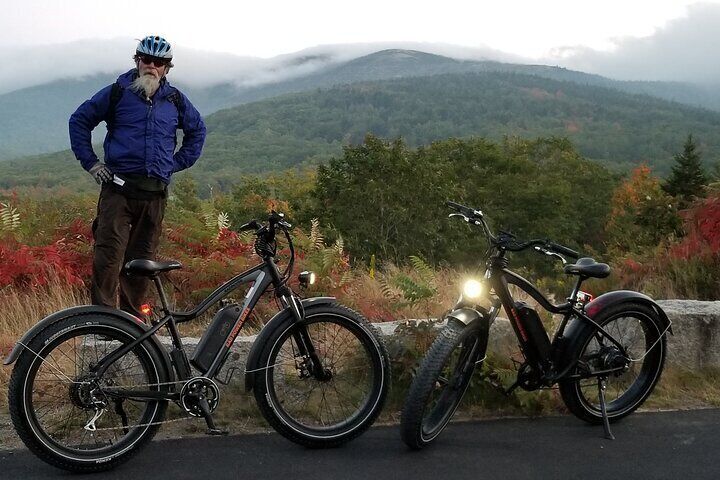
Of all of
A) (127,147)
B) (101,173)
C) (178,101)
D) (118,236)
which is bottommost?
(118,236)

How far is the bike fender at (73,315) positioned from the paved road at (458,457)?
0.53 metres

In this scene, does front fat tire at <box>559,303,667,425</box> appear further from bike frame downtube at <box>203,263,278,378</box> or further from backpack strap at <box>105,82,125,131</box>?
backpack strap at <box>105,82,125,131</box>

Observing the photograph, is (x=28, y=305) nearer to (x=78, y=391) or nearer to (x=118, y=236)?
(x=118, y=236)

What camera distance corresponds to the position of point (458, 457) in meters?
4.00

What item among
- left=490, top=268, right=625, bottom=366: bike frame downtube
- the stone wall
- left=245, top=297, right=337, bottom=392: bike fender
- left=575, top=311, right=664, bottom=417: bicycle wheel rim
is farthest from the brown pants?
left=575, top=311, right=664, bottom=417: bicycle wheel rim

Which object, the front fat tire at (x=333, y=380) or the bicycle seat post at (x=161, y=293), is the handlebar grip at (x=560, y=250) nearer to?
the front fat tire at (x=333, y=380)

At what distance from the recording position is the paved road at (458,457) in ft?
12.3

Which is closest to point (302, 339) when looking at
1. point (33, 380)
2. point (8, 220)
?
point (33, 380)

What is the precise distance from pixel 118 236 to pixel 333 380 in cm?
175

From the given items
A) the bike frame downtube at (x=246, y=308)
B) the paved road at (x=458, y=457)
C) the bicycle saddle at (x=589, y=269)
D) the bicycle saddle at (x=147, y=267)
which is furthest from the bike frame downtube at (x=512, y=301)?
the bicycle saddle at (x=147, y=267)

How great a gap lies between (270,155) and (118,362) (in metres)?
188

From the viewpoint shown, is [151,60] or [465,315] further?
[151,60]

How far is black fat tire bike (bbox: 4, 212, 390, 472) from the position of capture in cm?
368

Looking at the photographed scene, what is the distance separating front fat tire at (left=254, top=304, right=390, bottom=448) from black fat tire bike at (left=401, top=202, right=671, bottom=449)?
1.12ft
